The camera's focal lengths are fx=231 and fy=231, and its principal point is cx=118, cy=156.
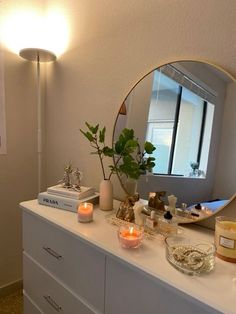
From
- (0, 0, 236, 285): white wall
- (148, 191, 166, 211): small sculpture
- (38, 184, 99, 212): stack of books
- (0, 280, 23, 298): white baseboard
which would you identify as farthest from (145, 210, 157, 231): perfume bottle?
(0, 280, 23, 298): white baseboard

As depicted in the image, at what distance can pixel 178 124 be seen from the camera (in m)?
1.04

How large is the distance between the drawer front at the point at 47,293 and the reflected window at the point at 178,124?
0.65 m

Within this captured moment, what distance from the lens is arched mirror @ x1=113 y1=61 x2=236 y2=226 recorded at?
91 cm

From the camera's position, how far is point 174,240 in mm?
820

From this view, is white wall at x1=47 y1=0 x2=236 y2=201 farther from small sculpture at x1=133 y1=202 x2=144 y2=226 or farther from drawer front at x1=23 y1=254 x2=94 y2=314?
drawer front at x1=23 y1=254 x2=94 y2=314

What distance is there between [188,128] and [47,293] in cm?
99

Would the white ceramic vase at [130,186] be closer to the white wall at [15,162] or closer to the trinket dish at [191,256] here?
the trinket dish at [191,256]

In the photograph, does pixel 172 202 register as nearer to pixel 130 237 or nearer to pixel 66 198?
pixel 130 237

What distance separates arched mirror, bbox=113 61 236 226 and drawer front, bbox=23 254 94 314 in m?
0.53

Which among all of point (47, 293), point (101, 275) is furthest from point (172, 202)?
point (47, 293)

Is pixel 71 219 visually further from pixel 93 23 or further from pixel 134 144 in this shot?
pixel 93 23

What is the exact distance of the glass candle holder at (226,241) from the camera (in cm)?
74

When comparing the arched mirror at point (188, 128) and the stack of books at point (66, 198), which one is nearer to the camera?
the arched mirror at point (188, 128)

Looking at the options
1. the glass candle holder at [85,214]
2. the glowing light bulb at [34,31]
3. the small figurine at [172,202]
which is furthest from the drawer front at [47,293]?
the glowing light bulb at [34,31]
